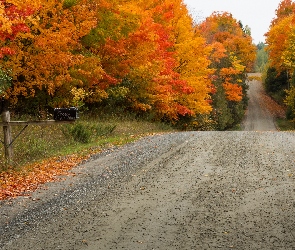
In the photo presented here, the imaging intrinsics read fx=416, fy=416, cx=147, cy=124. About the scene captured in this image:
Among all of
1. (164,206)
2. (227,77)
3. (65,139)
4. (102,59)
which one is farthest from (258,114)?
(164,206)

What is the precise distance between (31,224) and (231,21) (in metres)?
75.9

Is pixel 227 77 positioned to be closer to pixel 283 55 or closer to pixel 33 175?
pixel 283 55

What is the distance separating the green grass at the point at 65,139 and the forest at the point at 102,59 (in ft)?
4.21

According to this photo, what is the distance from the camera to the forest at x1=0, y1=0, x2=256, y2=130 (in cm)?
1538

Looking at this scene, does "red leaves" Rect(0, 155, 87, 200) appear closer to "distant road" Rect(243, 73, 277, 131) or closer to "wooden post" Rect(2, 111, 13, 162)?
"wooden post" Rect(2, 111, 13, 162)

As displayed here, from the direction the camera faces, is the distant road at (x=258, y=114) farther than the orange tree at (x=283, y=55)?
Yes

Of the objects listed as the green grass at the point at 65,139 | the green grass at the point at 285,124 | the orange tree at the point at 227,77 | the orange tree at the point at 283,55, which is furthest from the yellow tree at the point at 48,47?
the green grass at the point at 285,124

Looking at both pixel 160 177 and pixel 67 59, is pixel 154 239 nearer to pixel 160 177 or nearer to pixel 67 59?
pixel 160 177

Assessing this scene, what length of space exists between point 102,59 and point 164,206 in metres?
14.3

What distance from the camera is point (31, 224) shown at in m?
7.27

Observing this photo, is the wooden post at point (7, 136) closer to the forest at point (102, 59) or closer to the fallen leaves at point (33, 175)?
the fallen leaves at point (33, 175)

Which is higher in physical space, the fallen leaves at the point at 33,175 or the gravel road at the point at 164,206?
the gravel road at the point at 164,206

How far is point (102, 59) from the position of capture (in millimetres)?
21312

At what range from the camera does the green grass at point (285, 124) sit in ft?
156
